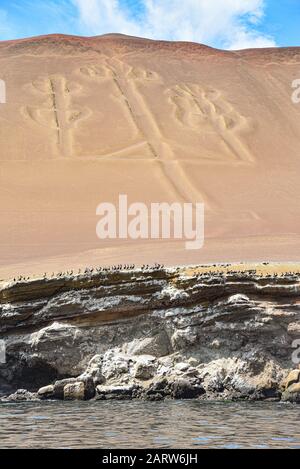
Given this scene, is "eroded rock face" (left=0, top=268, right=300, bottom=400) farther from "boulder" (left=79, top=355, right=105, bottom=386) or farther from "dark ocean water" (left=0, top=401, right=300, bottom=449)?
"dark ocean water" (left=0, top=401, right=300, bottom=449)

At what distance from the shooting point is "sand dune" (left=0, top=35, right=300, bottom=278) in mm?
39344

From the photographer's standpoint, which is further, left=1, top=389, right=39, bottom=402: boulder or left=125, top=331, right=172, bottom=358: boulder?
left=125, top=331, right=172, bottom=358: boulder

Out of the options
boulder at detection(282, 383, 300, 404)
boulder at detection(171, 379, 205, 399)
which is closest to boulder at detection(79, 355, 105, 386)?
boulder at detection(171, 379, 205, 399)

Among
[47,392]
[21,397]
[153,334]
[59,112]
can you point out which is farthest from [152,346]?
[59,112]

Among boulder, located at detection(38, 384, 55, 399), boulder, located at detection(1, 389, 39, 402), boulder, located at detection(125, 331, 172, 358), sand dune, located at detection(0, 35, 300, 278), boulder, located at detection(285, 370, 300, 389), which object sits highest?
sand dune, located at detection(0, 35, 300, 278)

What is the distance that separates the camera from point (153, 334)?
20125 millimetres

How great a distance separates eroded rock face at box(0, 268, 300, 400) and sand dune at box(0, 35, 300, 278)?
10042 millimetres

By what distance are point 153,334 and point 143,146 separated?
38220 millimetres

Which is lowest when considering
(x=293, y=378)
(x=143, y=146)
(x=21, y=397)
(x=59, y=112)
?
(x=21, y=397)

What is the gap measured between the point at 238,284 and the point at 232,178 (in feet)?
111

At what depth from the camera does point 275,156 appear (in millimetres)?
59281

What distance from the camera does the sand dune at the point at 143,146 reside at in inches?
1549

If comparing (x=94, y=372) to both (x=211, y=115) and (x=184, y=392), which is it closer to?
(x=184, y=392)

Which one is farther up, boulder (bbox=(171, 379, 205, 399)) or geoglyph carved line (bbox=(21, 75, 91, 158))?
geoglyph carved line (bbox=(21, 75, 91, 158))
